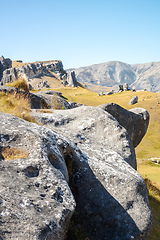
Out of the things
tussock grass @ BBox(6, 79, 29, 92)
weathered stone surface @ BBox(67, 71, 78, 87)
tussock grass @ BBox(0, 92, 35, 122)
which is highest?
tussock grass @ BBox(6, 79, 29, 92)

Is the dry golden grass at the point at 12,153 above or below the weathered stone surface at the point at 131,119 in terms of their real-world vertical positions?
above

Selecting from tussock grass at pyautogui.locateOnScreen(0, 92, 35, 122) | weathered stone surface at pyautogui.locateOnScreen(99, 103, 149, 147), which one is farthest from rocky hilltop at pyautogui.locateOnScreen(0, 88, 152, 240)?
weathered stone surface at pyautogui.locateOnScreen(99, 103, 149, 147)

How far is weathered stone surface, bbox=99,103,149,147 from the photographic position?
50.9 feet

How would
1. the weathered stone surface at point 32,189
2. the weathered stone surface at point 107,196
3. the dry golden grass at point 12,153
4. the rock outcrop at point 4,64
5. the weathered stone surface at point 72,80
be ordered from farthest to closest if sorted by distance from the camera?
the weathered stone surface at point 72,80
the rock outcrop at point 4,64
the weathered stone surface at point 107,196
the dry golden grass at point 12,153
the weathered stone surface at point 32,189

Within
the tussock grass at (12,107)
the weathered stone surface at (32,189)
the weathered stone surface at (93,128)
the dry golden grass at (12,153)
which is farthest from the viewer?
the weathered stone surface at (93,128)

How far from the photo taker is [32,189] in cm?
443

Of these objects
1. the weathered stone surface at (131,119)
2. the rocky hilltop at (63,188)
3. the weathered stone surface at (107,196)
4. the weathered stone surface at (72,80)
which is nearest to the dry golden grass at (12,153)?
the rocky hilltop at (63,188)

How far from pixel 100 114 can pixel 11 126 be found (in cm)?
557

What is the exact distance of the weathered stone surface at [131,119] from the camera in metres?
15.5

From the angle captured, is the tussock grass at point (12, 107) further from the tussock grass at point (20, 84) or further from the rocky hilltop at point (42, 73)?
the rocky hilltop at point (42, 73)

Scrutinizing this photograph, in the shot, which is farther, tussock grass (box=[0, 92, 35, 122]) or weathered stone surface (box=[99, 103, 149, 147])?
weathered stone surface (box=[99, 103, 149, 147])

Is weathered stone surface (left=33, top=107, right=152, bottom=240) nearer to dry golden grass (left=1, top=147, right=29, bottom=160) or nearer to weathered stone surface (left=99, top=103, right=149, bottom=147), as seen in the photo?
dry golden grass (left=1, top=147, right=29, bottom=160)

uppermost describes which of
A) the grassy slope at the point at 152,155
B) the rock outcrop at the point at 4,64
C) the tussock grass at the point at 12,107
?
the rock outcrop at the point at 4,64

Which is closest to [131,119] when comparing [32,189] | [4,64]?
[32,189]
